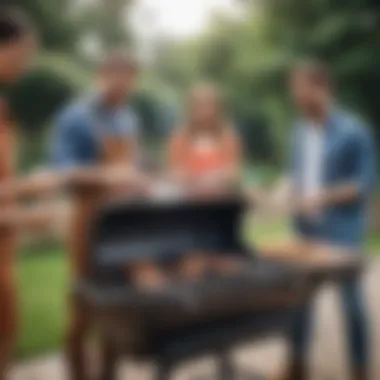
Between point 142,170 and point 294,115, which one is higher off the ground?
point 294,115

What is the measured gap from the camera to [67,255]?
1589 millimetres

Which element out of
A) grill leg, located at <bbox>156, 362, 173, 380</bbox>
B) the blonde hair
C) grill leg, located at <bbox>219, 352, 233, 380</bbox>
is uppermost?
the blonde hair

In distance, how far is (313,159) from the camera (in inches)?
70.6

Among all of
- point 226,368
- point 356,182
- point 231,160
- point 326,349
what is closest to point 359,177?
point 356,182

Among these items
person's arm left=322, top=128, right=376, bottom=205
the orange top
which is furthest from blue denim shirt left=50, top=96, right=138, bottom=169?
person's arm left=322, top=128, right=376, bottom=205

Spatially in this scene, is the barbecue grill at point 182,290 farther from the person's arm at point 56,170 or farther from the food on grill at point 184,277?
the person's arm at point 56,170

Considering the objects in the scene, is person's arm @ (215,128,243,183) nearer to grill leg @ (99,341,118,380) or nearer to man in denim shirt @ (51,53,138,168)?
man in denim shirt @ (51,53,138,168)

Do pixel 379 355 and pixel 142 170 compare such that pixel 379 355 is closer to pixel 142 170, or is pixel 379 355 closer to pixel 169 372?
pixel 169 372

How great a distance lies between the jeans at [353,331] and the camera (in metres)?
1.81

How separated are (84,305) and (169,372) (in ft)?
0.81

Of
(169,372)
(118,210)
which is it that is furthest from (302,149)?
(169,372)

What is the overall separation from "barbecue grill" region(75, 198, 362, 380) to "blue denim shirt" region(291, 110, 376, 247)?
0.12 meters

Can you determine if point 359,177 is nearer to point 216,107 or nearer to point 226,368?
point 216,107

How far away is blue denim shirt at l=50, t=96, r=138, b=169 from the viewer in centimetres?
160
